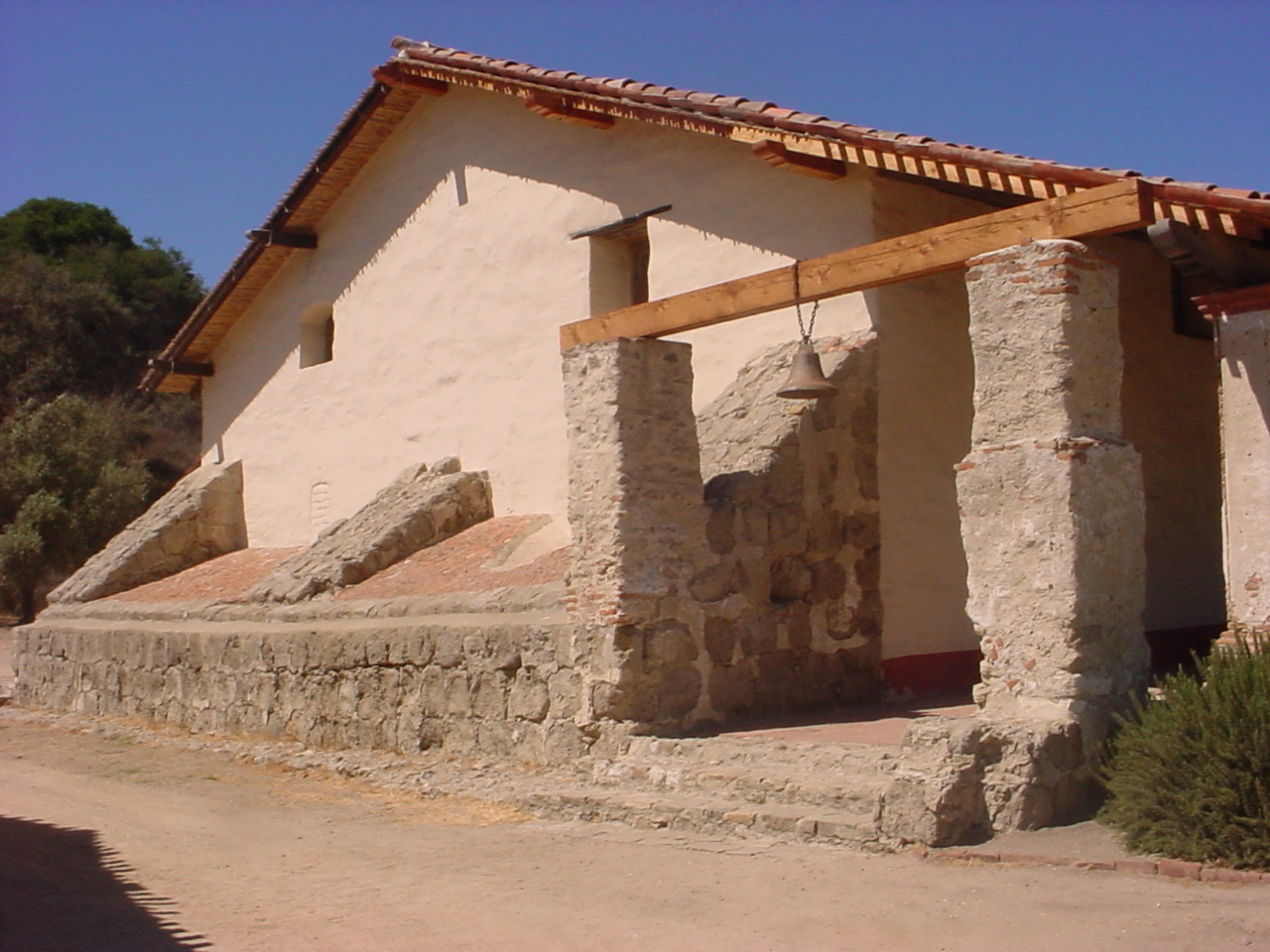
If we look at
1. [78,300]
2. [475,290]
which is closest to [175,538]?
[475,290]

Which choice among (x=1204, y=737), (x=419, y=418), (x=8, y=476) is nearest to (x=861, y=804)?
(x=1204, y=737)

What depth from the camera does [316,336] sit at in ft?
53.7

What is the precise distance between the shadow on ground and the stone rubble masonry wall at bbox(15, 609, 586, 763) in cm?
263

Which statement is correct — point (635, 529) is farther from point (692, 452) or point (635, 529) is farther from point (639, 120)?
point (639, 120)

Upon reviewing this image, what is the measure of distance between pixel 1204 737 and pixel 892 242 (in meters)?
3.14

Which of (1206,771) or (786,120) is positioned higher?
(786,120)

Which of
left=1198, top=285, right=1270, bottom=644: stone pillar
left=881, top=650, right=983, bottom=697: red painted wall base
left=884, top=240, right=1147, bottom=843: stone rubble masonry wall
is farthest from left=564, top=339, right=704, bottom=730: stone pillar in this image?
left=1198, top=285, right=1270, bottom=644: stone pillar

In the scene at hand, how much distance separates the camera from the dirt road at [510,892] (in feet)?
17.4

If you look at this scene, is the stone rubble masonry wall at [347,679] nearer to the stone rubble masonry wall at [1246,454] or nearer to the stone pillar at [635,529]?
the stone pillar at [635,529]

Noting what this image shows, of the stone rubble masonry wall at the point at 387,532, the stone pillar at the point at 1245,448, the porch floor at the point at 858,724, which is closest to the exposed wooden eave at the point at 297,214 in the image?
the stone rubble masonry wall at the point at 387,532

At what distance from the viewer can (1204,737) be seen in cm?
588

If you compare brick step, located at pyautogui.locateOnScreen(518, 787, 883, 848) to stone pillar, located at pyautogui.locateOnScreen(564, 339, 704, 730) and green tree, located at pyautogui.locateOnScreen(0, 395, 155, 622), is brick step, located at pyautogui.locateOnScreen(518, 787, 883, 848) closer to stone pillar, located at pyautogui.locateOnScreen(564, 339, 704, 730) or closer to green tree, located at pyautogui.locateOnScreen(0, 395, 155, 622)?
stone pillar, located at pyautogui.locateOnScreen(564, 339, 704, 730)

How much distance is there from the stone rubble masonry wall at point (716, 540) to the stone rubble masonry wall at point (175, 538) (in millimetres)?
8954

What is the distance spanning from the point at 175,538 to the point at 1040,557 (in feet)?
40.7
